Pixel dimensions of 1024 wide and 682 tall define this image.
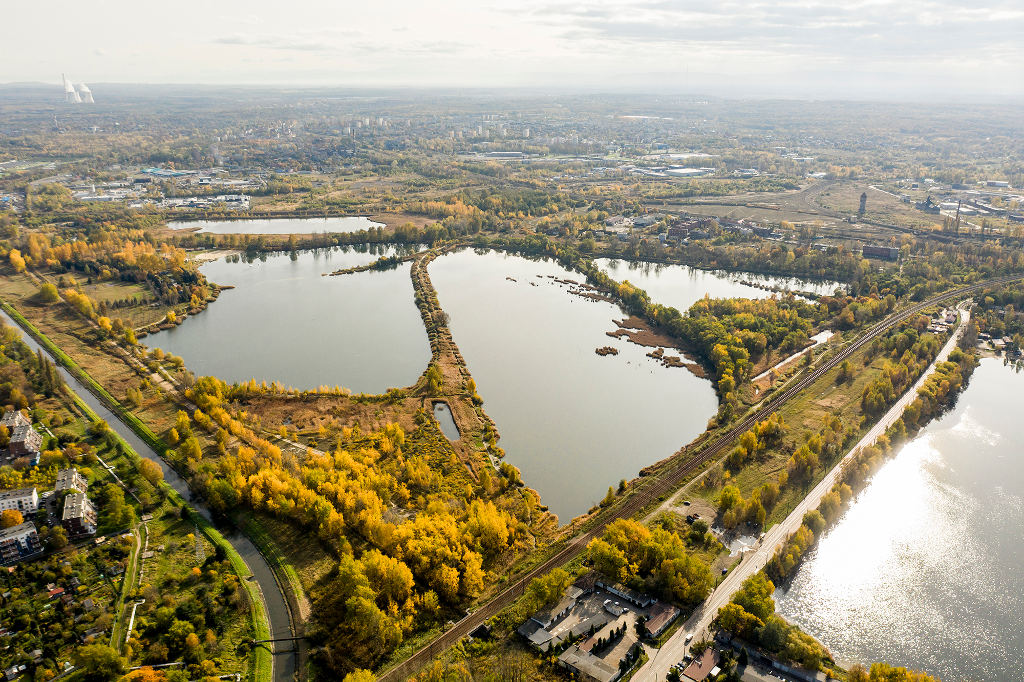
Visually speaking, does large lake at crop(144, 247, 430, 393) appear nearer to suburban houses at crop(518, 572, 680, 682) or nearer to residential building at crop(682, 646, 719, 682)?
suburban houses at crop(518, 572, 680, 682)

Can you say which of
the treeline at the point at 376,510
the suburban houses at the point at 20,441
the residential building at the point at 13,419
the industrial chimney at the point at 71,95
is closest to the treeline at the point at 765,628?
the treeline at the point at 376,510

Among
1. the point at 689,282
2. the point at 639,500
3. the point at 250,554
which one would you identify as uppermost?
the point at 689,282

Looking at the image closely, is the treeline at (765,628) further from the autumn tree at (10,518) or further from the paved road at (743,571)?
the autumn tree at (10,518)

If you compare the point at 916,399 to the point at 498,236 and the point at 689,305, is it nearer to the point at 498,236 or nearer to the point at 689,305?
the point at 689,305

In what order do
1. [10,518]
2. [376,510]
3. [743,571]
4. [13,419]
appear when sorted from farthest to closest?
[13,419]
[376,510]
[10,518]
[743,571]

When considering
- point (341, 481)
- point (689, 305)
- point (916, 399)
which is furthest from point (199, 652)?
point (689, 305)

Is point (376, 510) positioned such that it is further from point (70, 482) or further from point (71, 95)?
point (71, 95)

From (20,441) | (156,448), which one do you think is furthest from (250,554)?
(20,441)

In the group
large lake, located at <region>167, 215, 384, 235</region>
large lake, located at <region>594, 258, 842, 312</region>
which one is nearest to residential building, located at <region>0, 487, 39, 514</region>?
large lake, located at <region>594, 258, 842, 312</region>
